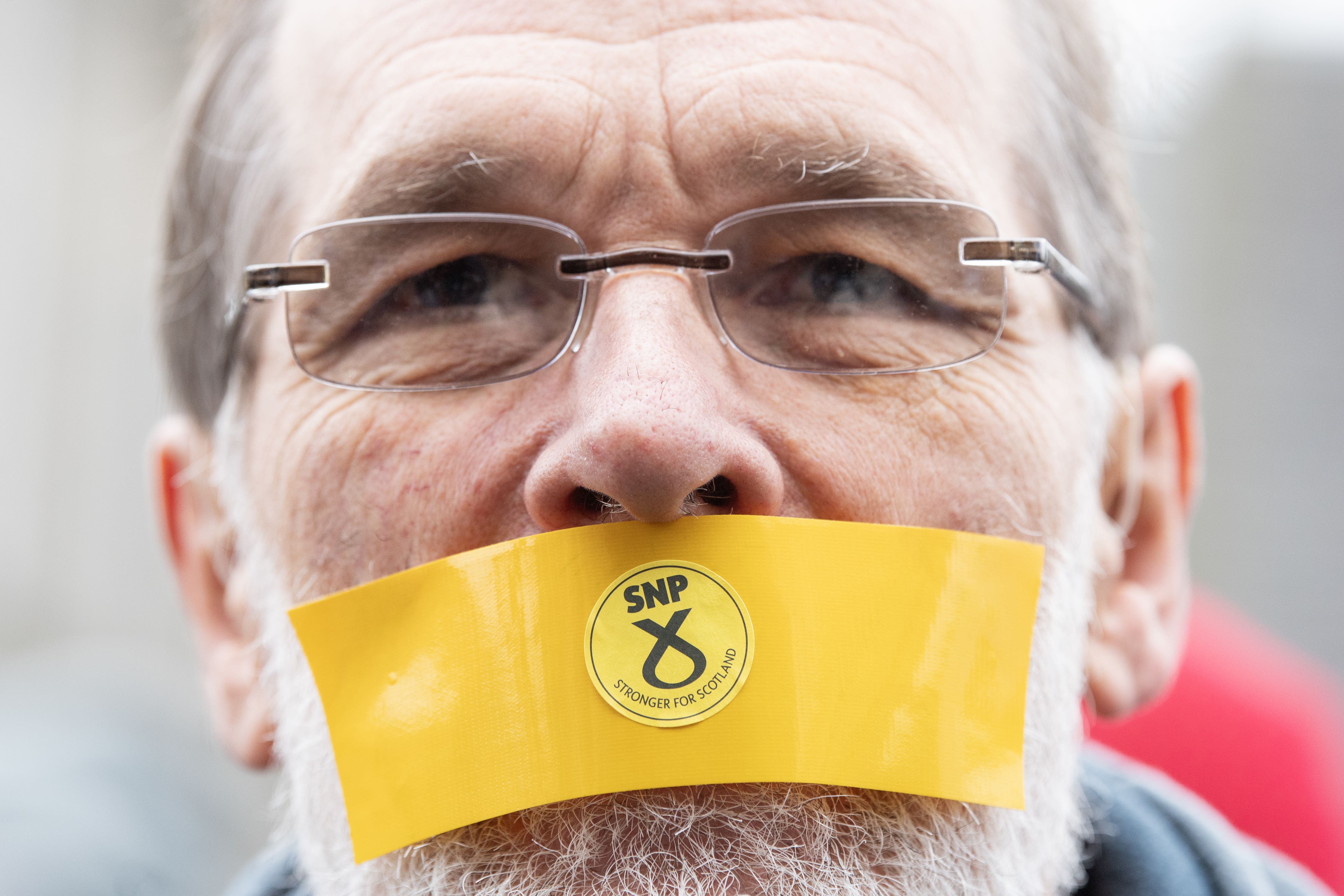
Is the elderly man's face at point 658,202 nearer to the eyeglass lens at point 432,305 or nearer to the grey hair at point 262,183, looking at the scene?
the eyeglass lens at point 432,305

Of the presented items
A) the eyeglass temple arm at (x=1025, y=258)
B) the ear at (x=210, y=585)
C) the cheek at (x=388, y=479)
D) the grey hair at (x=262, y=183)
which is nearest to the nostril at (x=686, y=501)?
the cheek at (x=388, y=479)

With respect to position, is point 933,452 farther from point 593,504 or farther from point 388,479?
point 388,479

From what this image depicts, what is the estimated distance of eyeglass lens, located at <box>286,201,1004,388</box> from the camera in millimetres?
1407

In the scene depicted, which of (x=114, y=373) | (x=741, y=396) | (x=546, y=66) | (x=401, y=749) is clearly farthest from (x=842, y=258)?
(x=114, y=373)

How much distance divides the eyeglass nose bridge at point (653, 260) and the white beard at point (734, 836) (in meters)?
0.56

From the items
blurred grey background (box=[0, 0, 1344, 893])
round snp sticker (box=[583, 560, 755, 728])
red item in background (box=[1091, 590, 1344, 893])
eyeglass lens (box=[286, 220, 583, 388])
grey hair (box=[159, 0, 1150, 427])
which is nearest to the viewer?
round snp sticker (box=[583, 560, 755, 728])

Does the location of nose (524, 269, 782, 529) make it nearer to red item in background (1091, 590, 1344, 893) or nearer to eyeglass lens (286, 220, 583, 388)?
eyeglass lens (286, 220, 583, 388)

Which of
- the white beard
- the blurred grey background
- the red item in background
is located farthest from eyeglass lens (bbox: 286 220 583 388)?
the blurred grey background

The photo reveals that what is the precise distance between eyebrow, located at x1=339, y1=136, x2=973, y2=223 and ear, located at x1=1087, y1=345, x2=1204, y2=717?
65 cm

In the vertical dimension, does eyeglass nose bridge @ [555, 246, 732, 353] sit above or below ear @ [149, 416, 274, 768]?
above

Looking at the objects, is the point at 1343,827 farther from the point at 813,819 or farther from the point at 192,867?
the point at 192,867

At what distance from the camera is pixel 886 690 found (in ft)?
3.99

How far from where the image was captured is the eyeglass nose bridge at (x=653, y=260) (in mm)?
1374

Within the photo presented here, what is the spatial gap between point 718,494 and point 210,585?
3.81 feet
